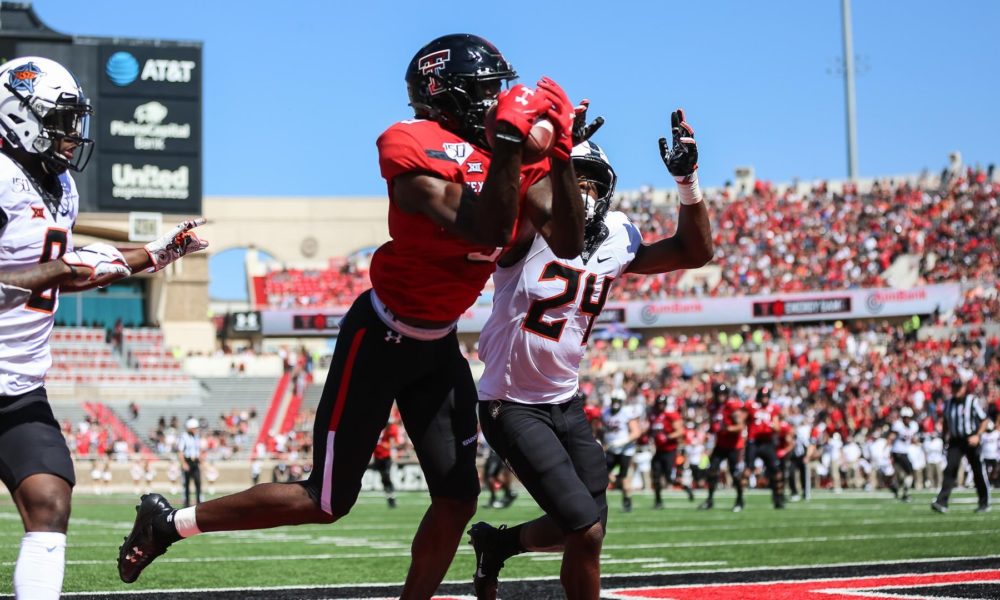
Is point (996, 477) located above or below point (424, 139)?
below

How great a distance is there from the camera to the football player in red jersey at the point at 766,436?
1695 cm

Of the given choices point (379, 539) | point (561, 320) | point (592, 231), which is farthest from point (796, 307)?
point (561, 320)

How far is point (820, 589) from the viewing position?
6820 millimetres

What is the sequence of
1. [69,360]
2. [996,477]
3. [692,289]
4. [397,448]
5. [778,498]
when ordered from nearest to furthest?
[778,498], [996,477], [397,448], [69,360], [692,289]

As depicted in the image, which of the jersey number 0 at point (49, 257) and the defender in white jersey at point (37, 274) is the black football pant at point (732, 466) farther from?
the jersey number 0 at point (49, 257)

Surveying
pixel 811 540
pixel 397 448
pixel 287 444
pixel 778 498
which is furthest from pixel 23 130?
pixel 287 444

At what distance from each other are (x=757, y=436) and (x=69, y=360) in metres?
26.6

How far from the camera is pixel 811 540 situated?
35.6ft

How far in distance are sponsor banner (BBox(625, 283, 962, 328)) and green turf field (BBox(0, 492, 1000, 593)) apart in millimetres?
24038

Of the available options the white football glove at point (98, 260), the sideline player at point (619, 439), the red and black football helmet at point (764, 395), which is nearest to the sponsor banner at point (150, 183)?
the sideline player at point (619, 439)

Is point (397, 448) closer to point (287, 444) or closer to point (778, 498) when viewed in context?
point (287, 444)

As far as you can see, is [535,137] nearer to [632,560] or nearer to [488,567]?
[488,567]

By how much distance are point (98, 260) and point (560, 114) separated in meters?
1.70

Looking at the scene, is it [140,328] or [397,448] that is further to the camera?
[140,328]
